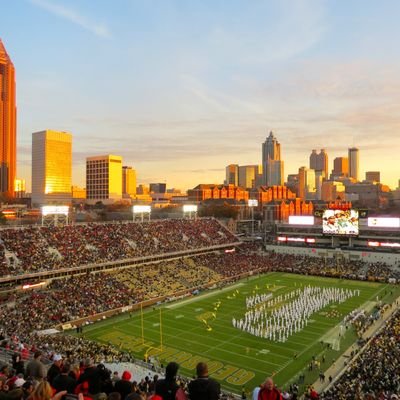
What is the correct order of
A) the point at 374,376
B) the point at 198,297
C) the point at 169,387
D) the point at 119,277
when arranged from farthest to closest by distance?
1. the point at 119,277
2. the point at 198,297
3. the point at 374,376
4. the point at 169,387

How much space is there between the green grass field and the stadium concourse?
2.60 meters

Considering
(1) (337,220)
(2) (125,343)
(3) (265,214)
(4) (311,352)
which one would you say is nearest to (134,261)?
(2) (125,343)

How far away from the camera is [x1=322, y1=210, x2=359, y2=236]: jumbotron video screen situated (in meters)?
67.6

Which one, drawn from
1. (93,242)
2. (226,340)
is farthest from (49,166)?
(226,340)

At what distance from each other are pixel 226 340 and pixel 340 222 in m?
39.9

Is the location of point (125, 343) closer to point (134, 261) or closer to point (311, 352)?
point (311, 352)

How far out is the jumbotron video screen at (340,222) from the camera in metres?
67.6

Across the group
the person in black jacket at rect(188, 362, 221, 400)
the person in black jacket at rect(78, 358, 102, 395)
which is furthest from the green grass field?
the person in black jacket at rect(188, 362, 221, 400)

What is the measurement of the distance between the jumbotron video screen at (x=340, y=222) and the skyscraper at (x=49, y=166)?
146m

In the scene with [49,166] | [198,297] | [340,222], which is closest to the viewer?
[198,297]

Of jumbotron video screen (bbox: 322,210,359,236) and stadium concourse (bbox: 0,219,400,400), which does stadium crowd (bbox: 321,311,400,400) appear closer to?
stadium concourse (bbox: 0,219,400,400)

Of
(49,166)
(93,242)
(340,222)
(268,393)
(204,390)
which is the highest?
(49,166)

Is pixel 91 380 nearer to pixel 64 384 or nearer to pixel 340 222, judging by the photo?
pixel 64 384

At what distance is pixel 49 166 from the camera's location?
631 feet
